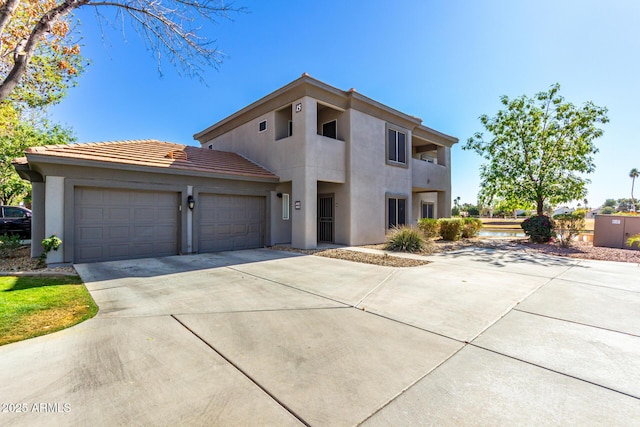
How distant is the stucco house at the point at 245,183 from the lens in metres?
8.59

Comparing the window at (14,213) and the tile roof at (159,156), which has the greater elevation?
the tile roof at (159,156)

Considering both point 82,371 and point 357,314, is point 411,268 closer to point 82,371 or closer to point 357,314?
point 357,314

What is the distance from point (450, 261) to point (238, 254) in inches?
274

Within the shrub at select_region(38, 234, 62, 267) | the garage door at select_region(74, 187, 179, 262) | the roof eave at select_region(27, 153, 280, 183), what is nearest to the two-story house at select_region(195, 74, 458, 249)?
the roof eave at select_region(27, 153, 280, 183)

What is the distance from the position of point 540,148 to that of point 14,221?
26.7m

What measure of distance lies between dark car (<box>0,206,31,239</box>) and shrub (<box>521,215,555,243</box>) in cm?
2494

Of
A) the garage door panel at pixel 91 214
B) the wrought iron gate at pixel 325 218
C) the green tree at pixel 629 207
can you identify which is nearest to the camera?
the garage door panel at pixel 91 214

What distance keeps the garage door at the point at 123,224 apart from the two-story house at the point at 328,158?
413 cm

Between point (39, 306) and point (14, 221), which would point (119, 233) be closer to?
point (39, 306)

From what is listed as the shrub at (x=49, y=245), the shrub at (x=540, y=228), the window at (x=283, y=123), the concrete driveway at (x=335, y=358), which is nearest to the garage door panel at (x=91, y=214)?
the shrub at (x=49, y=245)

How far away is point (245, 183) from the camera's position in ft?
39.1

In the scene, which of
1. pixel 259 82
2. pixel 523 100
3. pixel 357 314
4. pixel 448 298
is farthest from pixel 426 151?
pixel 357 314

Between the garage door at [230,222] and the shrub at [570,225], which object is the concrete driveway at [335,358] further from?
the shrub at [570,225]

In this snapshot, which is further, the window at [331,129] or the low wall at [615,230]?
the window at [331,129]
